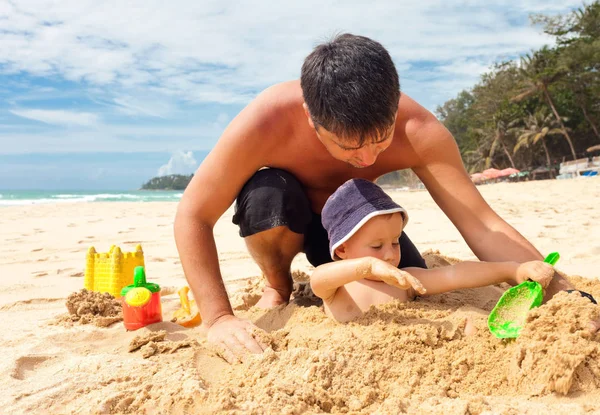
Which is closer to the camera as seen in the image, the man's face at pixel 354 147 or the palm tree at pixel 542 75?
the man's face at pixel 354 147

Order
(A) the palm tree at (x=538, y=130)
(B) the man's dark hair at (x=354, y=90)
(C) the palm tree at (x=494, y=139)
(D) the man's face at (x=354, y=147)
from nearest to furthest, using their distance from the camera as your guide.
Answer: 1. (B) the man's dark hair at (x=354, y=90)
2. (D) the man's face at (x=354, y=147)
3. (A) the palm tree at (x=538, y=130)
4. (C) the palm tree at (x=494, y=139)

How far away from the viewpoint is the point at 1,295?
10.1 ft

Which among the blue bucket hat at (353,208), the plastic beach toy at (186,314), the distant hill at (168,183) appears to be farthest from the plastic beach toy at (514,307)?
the distant hill at (168,183)

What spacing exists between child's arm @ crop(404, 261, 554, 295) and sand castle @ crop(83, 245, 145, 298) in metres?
1.69

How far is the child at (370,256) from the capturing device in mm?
1998

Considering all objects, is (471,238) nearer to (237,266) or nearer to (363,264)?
(363,264)

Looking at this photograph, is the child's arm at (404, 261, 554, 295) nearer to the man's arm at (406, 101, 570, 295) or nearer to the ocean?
the man's arm at (406, 101, 570, 295)

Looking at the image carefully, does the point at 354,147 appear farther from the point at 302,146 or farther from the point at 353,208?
the point at 302,146

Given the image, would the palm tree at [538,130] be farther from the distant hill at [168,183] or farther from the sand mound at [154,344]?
the distant hill at [168,183]

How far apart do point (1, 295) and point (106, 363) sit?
1717 millimetres

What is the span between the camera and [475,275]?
6.71ft

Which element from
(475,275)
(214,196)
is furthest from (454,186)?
(214,196)

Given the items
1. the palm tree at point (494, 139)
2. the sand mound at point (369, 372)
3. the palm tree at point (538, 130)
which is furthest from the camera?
the palm tree at point (494, 139)

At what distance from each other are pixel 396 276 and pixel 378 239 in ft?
1.32
